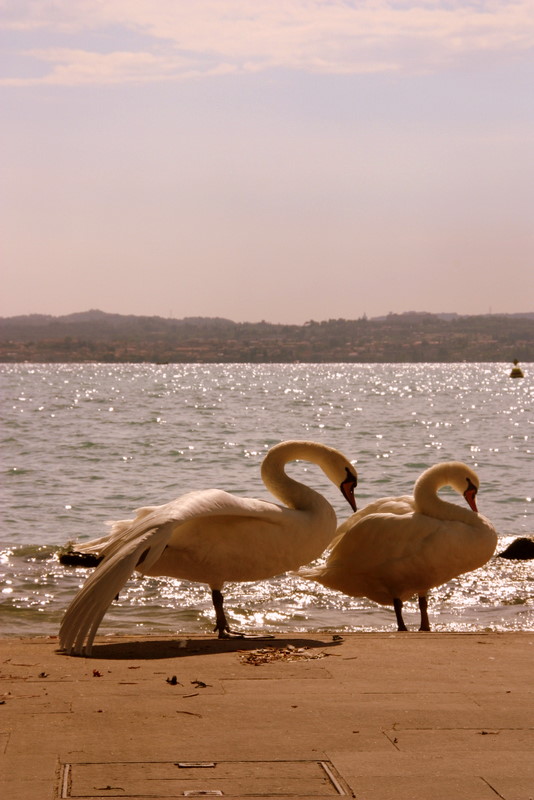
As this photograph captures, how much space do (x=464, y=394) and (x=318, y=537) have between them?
262ft

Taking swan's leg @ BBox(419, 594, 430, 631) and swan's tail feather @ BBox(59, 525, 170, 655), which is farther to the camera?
swan's leg @ BBox(419, 594, 430, 631)

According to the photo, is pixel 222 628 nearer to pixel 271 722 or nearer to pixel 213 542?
pixel 213 542

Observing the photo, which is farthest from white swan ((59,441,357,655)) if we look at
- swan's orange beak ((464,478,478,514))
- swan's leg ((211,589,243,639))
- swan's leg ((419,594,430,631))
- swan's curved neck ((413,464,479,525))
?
swan's orange beak ((464,478,478,514))

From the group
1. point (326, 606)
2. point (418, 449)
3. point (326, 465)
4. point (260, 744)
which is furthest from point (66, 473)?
point (260, 744)

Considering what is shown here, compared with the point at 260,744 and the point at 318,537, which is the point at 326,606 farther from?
the point at 260,744

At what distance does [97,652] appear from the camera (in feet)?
21.4

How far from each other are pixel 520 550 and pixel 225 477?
12181 mm

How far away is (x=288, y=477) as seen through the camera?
8.31 meters

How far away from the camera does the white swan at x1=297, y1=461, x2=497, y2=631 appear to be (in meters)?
8.93

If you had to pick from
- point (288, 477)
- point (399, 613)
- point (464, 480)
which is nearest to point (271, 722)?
point (288, 477)

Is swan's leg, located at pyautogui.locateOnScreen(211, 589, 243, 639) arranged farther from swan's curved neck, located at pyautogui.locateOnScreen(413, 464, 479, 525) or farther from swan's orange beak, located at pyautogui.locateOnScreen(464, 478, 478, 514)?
swan's orange beak, located at pyautogui.locateOnScreen(464, 478, 478, 514)

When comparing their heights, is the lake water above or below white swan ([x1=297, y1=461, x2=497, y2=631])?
below

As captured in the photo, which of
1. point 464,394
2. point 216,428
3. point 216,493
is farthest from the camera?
point 464,394

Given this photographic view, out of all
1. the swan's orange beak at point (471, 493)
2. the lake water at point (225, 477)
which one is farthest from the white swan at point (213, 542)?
the lake water at point (225, 477)
